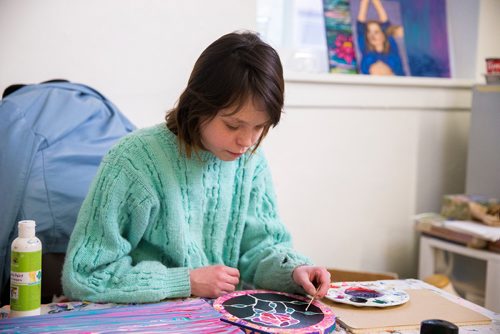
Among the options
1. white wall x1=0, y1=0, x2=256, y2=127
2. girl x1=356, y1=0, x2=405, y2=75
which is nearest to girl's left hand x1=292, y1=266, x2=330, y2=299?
white wall x1=0, y1=0, x2=256, y2=127

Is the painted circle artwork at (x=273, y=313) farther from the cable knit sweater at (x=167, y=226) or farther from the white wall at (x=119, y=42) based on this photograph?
the white wall at (x=119, y=42)

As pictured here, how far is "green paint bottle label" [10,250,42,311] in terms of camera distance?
88cm

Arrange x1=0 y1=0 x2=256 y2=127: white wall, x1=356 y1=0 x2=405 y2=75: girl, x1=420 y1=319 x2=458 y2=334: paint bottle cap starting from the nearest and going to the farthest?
x1=420 y1=319 x2=458 y2=334: paint bottle cap, x1=0 y1=0 x2=256 y2=127: white wall, x1=356 y1=0 x2=405 y2=75: girl

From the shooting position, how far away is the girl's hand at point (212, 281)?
40.7 inches

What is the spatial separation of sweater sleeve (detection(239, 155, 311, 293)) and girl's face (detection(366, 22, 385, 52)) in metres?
1.12

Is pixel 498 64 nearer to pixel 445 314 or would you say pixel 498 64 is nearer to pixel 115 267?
pixel 445 314

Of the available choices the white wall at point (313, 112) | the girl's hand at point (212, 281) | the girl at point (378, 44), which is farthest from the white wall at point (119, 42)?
→ the girl's hand at point (212, 281)

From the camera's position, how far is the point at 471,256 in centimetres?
194

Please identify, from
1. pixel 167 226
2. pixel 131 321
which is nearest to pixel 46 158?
pixel 167 226

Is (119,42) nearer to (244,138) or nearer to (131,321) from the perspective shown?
(244,138)

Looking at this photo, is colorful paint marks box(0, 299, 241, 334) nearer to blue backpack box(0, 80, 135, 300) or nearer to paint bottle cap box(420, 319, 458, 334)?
paint bottle cap box(420, 319, 458, 334)

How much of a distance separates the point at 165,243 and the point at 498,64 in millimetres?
1455

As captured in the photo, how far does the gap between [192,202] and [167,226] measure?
0.23ft

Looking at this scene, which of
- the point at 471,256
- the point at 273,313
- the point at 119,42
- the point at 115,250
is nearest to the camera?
the point at 273,313
